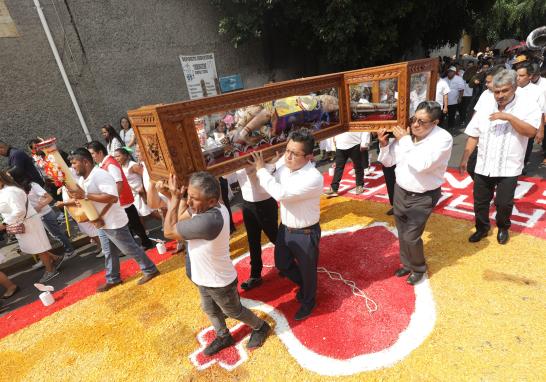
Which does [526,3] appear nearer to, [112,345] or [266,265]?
[266,265]

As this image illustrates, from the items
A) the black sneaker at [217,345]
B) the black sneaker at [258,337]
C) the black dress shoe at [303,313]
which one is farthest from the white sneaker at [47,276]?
the black dress shoe at [303,313]

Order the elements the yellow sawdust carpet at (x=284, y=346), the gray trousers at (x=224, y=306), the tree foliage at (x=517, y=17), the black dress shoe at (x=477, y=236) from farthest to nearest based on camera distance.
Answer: the tree foliage at (x=517, y=17) → the black dress shoe at (x=477, y=236) → the gray trousers at (x=224, y=306) → the yellow sawdust carpet at (x=284, y=346)

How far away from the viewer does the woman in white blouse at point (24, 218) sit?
436 centimetres

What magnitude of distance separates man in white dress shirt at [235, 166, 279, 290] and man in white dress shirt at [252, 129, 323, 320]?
0.43 meters

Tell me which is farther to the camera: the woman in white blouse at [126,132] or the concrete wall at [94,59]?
the woman in white blouse at [126,132]

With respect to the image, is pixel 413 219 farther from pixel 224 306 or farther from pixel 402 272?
pixel 224 306

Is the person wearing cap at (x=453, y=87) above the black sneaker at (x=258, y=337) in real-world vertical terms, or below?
above

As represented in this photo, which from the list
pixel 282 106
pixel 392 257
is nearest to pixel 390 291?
pixel 392 257

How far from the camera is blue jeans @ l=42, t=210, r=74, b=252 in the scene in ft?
18.0

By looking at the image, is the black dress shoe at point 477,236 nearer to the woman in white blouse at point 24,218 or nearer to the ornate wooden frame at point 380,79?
the ornate wooden frame at point 380,79

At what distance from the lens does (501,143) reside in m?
3.45

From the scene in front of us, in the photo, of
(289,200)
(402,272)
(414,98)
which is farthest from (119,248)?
(414,98)

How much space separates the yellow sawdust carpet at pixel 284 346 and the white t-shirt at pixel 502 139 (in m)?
0.98

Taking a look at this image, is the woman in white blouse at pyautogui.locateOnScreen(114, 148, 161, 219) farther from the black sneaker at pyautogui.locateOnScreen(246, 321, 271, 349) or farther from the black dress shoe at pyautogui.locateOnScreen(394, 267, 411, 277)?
the black dress shoe at pyautogui.locateOnScreen(394, 267, 411, 277)
